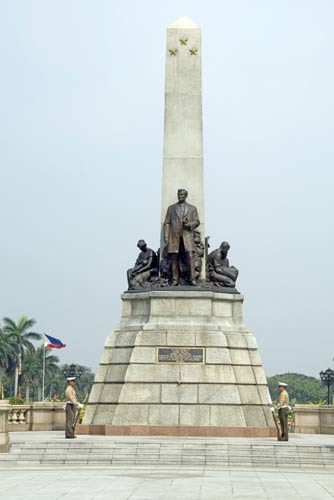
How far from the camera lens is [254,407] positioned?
2822 cm

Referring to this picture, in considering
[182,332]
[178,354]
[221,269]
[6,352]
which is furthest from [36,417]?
[6,352]

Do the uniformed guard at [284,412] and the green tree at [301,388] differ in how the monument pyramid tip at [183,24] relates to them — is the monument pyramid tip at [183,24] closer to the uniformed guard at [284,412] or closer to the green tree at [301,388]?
the uniformed guard at [284,412]

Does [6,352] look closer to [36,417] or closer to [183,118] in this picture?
[36,417]

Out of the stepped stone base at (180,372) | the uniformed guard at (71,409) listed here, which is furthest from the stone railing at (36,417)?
the uniformed guard at (71,409)

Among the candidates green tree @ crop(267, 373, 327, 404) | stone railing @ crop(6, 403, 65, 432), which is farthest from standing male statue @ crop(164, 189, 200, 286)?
green tree @ crop(267, 373, 327, 404)

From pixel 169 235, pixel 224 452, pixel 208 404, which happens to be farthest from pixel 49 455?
pixel 169 235

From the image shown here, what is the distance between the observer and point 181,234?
30.0 metres

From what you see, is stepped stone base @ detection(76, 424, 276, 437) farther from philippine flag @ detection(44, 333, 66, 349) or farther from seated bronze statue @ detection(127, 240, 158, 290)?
philippine flag @ detection(44, 333, 66, 349)

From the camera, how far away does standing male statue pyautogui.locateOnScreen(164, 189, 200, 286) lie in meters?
30.0

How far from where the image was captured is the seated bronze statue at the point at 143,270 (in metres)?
30.5

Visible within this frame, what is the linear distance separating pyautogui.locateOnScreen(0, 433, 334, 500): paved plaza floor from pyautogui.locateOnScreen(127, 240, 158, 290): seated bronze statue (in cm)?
893

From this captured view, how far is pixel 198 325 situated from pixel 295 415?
7580mm

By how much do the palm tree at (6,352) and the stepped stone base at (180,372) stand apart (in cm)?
7645

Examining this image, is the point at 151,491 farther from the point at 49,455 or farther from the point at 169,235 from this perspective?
the point at 169,235
